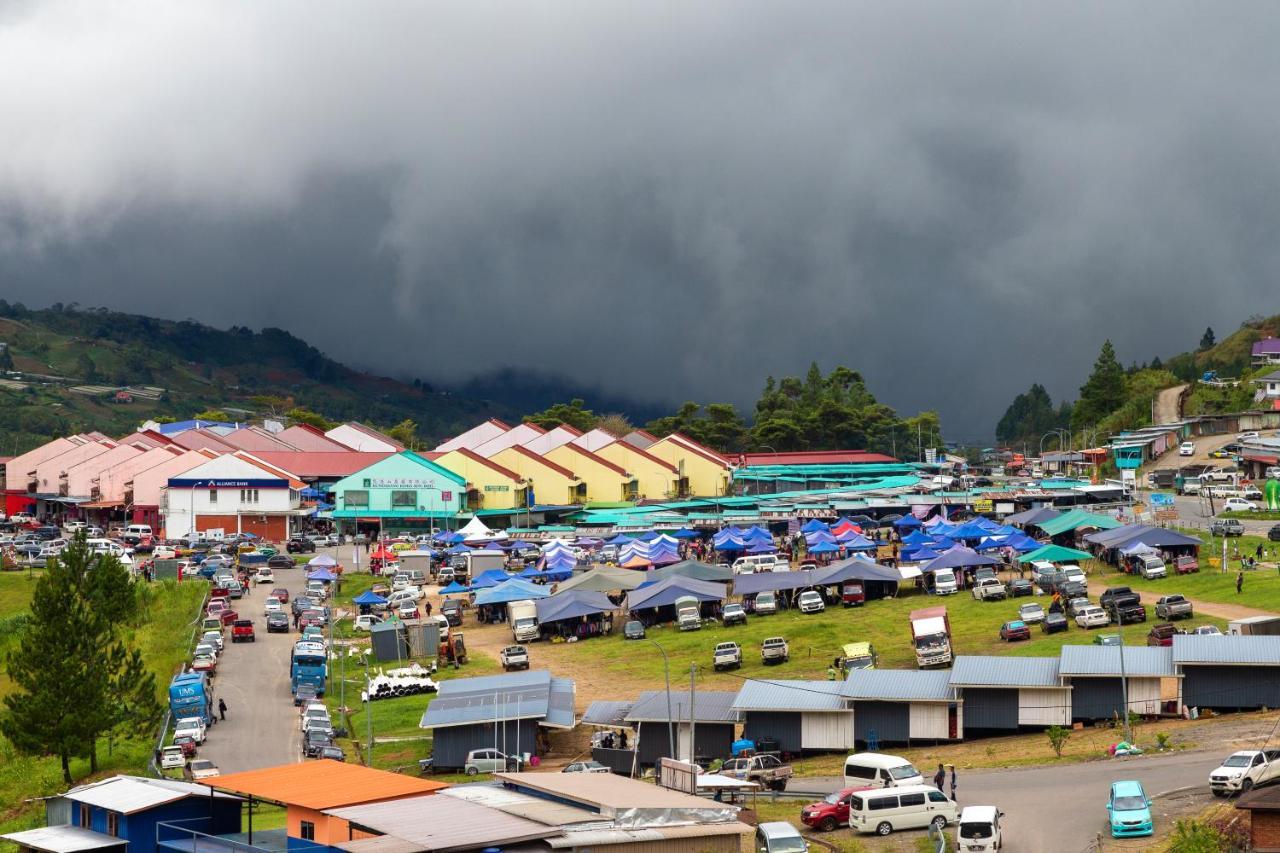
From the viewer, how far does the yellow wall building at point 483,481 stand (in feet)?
390

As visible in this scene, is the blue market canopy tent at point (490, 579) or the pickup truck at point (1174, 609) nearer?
the pickup truck at point (1174, 609)

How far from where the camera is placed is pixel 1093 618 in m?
52.0

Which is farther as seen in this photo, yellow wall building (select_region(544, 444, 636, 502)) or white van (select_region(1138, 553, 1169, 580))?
yellow wall building (select_region(544, 444, 636, 502))

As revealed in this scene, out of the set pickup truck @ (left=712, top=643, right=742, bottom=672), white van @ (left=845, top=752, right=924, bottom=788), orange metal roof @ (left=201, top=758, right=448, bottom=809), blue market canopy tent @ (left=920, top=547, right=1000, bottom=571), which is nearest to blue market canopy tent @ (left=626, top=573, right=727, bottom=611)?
blue market canopy tent @ (left=920, top=547, right=1000, bottom=571)

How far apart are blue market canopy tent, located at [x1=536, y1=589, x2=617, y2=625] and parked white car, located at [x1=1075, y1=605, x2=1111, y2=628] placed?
19.8 meters

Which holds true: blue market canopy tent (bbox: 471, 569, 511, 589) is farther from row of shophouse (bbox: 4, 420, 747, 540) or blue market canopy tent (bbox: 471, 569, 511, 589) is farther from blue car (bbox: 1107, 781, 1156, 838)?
blue car (bbox: 1107, 781, 1156, 838)

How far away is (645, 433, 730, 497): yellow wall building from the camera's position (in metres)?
137

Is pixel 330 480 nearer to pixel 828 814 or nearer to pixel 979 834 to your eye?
pixel 828 814

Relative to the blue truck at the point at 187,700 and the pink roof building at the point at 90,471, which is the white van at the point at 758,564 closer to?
the blue truck at the point at 187,700

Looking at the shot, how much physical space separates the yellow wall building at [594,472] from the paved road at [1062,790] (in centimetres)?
9098

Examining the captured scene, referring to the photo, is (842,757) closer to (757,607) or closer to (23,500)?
(757,607)

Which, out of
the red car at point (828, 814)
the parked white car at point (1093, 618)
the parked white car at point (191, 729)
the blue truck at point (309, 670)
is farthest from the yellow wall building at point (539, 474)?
the red car at point (828, 814)

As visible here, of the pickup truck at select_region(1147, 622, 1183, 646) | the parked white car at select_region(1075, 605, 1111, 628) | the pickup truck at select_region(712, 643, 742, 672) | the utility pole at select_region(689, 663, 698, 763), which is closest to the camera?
the utility pole at select_region(689, 663, 698, 763)

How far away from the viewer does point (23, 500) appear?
13212cm
